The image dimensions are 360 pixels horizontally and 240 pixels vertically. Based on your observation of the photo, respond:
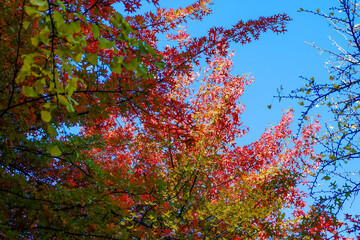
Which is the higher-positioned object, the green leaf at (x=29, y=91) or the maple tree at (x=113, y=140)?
the maple tree at (x=113, y=140)

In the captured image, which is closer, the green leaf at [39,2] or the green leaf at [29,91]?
the green leaf at [39,2]

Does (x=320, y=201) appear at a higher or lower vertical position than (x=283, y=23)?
lower

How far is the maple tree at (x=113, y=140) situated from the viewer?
2.25 meters

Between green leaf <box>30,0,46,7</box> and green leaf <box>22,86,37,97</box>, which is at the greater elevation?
green leaf <box>30,0,46,7</box>

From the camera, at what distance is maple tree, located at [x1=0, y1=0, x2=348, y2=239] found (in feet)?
7.39

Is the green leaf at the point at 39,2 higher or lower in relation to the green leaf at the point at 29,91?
higher

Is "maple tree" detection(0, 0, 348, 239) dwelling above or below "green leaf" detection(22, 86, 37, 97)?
above

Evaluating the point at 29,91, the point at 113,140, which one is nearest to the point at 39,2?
the point at 29,91

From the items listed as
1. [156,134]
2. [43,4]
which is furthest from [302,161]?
[43,4]

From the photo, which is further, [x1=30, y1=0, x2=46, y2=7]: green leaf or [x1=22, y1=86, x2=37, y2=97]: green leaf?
[x1=22, y1=86, x2=37, y2=97]: green leaf

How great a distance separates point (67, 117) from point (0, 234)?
180 cm

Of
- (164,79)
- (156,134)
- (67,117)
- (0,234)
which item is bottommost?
(0,234)

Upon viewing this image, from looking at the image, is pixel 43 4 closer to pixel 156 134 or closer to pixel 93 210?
pixel 93 210

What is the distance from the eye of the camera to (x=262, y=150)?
1061cm
